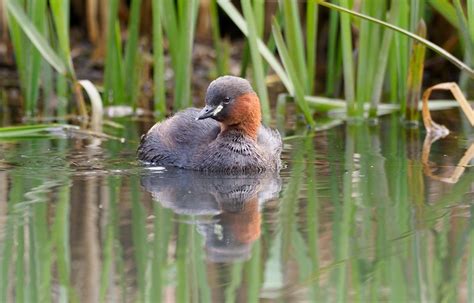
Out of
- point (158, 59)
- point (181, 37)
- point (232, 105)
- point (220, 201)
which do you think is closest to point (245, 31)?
point (181, 37)

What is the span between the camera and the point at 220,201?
6.10 m

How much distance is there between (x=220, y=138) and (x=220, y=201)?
3.81 feet

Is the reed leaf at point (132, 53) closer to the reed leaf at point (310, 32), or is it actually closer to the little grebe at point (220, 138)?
the reed leaf at point (310, 32)

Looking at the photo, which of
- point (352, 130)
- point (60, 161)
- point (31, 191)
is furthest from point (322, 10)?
point (31, 191)

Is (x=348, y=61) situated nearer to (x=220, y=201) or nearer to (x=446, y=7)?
(x=446, y=7)

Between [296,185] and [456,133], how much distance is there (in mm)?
2428

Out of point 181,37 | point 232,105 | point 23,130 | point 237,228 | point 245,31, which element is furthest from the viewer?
point 181,37

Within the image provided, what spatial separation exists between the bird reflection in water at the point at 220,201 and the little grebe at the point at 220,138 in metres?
0.08

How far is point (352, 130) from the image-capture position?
28.5 ft

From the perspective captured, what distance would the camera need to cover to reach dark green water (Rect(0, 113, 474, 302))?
14.5 ft

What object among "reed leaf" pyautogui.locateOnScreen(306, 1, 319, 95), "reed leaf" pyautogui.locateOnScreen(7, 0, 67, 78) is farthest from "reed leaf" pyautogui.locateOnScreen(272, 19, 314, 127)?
"reed leaf" pyautogui.locateOnScreen(7, 0, 67, 78)

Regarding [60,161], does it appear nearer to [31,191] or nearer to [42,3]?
[31,191]

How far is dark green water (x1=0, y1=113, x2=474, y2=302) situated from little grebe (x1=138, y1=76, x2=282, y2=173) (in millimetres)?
139

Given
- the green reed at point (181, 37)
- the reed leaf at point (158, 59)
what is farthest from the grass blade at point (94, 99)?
the green reed at point (181, 37)
